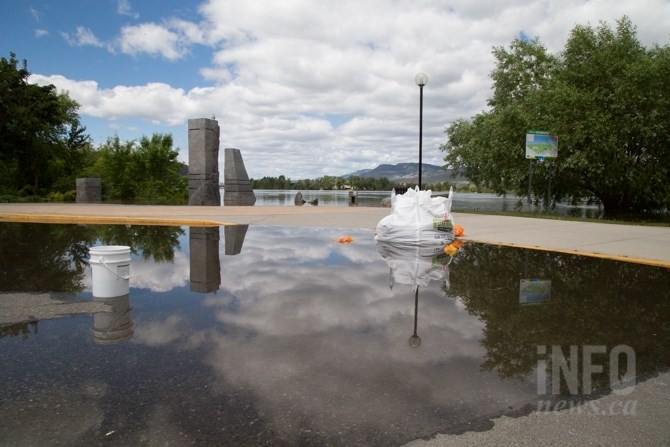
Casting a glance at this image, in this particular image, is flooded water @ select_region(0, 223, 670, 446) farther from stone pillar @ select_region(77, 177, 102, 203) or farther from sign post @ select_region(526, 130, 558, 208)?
stone pillar @ select_region(77, 177, 102, 203)

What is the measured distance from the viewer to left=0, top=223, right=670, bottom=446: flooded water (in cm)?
235

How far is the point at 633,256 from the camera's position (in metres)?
7.86

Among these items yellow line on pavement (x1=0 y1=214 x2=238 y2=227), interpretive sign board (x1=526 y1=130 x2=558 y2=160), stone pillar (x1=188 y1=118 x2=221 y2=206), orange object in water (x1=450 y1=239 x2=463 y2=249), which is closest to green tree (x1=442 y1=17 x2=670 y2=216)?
interpretive sign board (x1=526 y1=130 x2=558 y2=160)

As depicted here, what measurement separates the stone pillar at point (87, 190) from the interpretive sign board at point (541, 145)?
2365cm

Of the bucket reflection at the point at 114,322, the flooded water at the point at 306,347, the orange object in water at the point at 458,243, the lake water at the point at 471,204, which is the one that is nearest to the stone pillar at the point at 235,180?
the lake water at the point at 471,204

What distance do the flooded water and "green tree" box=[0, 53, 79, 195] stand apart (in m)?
27.3

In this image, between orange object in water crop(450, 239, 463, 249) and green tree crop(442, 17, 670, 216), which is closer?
orange object in water crop(450, 239, 463, 249)

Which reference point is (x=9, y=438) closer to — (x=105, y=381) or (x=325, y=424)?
(x=105, y=381)

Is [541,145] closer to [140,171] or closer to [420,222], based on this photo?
[420,222]

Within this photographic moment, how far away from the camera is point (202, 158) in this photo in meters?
22.8

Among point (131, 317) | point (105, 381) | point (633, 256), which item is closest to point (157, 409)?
point (105, 381)

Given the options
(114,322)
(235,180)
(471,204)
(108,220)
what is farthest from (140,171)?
(114,322)

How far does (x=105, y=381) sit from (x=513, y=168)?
82.8 feet

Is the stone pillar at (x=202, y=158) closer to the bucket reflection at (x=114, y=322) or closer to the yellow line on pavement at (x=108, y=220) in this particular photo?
the yellow line on pavement at (x=108, y=220)
